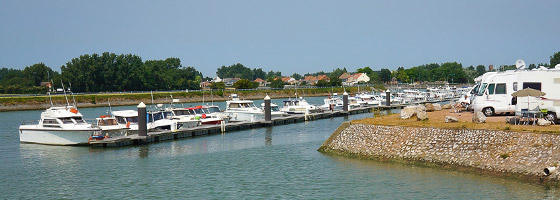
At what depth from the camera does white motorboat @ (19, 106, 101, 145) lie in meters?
40.8

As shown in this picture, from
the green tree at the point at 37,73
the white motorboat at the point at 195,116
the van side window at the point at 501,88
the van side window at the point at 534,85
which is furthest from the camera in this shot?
the green tree at the point at 37,73

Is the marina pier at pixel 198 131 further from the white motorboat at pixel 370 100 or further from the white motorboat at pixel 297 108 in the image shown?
the white motorboat at pixel 370 100

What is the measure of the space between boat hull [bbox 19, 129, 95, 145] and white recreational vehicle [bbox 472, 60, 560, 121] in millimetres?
27758

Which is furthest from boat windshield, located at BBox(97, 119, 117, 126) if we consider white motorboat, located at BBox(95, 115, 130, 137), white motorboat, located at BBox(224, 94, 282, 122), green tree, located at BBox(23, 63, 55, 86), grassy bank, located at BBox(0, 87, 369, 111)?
green tree, located at BBox(23, 63, 55, 86)

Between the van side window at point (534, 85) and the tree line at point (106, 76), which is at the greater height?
the tree line at point (106, 76)

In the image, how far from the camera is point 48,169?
31688 mm

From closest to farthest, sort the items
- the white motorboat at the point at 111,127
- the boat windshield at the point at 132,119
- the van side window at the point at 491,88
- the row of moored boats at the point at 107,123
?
the van side window at the point at 491,88, the row of moored boats at the point at 107,123, the white motorboat at the point at 111,127, the boat windshield at the point at 132,119

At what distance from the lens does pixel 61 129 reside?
134 ft

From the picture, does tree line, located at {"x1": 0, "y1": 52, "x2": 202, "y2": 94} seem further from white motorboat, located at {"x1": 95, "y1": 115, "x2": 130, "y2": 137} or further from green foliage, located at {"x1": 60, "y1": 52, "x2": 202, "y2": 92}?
white motorboat, located at {"x1": 95, "y1": 115, "x2": 130, "y2": 137}

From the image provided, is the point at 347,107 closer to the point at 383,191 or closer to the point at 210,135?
the point at 210,135

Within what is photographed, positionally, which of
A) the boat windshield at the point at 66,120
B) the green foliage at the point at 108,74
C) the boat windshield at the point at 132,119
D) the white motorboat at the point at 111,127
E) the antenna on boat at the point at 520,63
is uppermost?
the green foliage at the point at 108,74

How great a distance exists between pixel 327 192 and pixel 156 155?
16.2 metres

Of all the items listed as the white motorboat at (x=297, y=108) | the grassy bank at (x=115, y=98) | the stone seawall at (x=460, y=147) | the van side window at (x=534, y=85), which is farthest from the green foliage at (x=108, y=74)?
the van side window at (x=534, y=85)

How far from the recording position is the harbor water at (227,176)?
23.2 metres
